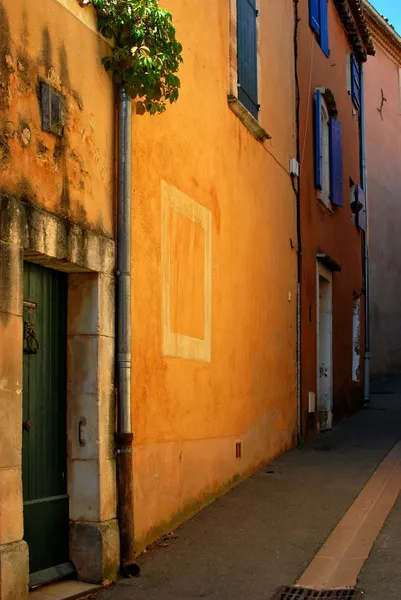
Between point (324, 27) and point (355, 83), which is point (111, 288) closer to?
point (324, 27)

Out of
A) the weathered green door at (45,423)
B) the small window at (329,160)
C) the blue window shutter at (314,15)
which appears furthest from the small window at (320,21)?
the weathered green door at (45,423)

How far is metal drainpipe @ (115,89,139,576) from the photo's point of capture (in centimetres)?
595

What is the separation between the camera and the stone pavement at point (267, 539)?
5727 mm

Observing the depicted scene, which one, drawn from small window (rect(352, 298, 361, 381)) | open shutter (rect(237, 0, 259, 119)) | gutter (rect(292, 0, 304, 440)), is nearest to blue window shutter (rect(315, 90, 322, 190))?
gutter (rect(292, 0, 304, 440))

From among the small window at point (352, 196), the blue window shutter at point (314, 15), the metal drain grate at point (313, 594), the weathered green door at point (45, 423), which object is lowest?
the metal drain grate at point (313, 594)

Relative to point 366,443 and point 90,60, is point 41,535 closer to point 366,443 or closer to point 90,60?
point 90,60

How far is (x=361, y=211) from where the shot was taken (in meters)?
16.8

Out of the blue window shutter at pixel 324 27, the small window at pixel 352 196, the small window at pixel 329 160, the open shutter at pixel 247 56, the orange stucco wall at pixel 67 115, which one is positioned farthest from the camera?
the small window at pixel 352 196

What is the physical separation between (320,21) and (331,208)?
2.85m

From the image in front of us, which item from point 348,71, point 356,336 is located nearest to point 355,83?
point 348,71

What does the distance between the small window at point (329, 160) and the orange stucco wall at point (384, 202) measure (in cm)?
551

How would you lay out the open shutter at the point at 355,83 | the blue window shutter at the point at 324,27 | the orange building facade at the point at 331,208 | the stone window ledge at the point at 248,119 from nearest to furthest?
the stone window ledge at the point at 248,119, the orange building facade at the point at 331,208, the blue window shutter at the point at 324,27, the open shutter at the point at 355,83

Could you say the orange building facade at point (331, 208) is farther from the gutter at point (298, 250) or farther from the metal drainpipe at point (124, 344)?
the metal drainpipe at point (124, 344)

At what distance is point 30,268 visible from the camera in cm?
554
